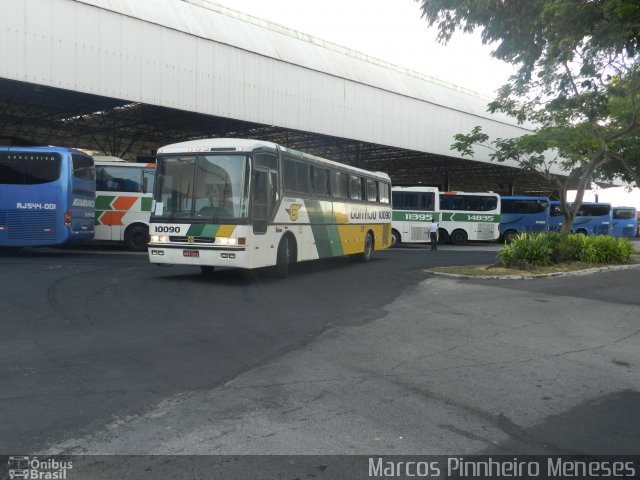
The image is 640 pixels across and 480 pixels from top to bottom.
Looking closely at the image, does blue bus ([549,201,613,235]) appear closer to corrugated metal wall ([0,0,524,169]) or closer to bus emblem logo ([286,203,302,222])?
corrugated metal wall ([0,0,524,169])

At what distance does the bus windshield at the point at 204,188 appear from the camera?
11344mm

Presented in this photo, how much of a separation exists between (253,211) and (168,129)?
18091mm

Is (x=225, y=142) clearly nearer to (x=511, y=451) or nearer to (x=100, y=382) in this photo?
(x=100, y=382)

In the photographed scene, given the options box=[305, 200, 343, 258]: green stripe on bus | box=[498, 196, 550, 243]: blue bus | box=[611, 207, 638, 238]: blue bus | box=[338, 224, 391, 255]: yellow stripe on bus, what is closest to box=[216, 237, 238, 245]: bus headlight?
box=[305, 200, 343, 258]: green stripe on bus

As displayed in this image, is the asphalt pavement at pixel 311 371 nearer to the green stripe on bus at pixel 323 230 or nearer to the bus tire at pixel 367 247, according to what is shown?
the green stripe on bus at pixel 323 230

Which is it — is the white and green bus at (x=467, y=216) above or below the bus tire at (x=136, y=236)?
above

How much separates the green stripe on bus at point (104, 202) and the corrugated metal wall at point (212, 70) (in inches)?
144

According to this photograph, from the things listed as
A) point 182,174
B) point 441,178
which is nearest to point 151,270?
point 182,174

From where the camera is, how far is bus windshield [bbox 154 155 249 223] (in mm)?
11344

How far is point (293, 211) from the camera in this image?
43.9 feet

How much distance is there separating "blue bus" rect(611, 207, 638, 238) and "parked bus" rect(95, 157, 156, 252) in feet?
112

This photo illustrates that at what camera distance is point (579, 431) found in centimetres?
426

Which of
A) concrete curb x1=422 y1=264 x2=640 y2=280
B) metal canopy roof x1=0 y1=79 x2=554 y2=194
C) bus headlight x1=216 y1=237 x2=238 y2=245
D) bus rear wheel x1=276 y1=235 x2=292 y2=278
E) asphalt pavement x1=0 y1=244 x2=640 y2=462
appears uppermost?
metal canopy roof x1=0 y1=79 x2=554 y2=194

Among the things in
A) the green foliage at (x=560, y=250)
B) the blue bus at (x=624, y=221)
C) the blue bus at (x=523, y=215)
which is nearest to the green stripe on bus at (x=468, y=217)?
the blue bus at (x=523, y=215)
